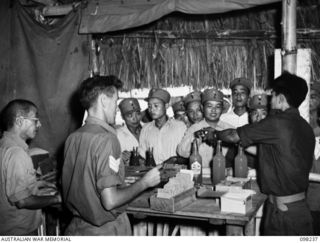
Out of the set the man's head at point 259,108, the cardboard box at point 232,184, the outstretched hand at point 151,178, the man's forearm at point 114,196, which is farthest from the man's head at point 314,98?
the man's forearm at point 114,196

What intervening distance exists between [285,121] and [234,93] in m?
2.70

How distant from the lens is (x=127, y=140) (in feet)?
19.7

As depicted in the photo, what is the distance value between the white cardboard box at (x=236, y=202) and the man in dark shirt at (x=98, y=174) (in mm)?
742

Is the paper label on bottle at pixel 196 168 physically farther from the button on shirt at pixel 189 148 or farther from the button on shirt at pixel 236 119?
the button on shirt at pixel 236 119

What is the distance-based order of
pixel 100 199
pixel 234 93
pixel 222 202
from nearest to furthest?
1. pixel 100 199
2. pixel 222 202
3. pixel 234 93

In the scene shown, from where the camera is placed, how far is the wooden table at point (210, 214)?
3041 millimetres

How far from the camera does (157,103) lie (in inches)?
229

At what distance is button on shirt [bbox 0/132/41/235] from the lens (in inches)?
127

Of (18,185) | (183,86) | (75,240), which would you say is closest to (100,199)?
(75,240)

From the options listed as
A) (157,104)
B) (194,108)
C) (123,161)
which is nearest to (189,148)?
(194,108)

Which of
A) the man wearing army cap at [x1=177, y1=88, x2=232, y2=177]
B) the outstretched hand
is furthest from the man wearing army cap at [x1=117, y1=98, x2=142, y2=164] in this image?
the outstretched hand

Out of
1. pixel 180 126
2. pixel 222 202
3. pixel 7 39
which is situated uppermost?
pixel 7 39

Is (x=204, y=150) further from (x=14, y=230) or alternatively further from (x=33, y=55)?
(x=33, y=55)

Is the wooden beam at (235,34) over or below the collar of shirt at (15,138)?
over
